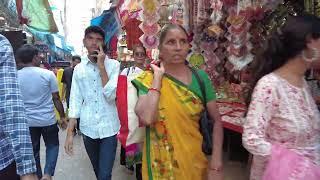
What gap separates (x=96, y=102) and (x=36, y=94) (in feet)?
3.91

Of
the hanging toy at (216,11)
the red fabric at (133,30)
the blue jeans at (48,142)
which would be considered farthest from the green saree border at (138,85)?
the red fabric at (133,30)

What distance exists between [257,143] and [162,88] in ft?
2.54

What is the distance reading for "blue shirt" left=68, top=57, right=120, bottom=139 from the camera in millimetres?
3955

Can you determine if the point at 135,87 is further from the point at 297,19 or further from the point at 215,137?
the point at 297,19

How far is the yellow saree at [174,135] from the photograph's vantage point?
2.57 metres

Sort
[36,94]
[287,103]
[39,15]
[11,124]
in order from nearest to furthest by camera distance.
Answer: [11,124] < [287,103] < [36,94] < [39,15]

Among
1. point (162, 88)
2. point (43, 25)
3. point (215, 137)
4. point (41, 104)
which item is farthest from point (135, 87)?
point (43, 25)

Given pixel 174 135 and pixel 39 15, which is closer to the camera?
pixel 174 135

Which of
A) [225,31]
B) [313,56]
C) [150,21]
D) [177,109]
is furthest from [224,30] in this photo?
[313,56]

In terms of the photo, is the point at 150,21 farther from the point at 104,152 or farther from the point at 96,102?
the point at 104,152

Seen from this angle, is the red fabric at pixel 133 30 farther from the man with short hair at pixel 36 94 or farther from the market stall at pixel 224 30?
the man with short hair at pixel 36 94

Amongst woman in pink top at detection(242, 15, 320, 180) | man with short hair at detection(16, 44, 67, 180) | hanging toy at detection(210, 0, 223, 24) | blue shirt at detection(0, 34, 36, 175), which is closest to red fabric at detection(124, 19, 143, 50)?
hanging toy at detection(210, 0, 223, 24)

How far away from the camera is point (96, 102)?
399cm

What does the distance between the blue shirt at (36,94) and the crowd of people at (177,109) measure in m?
0.98
